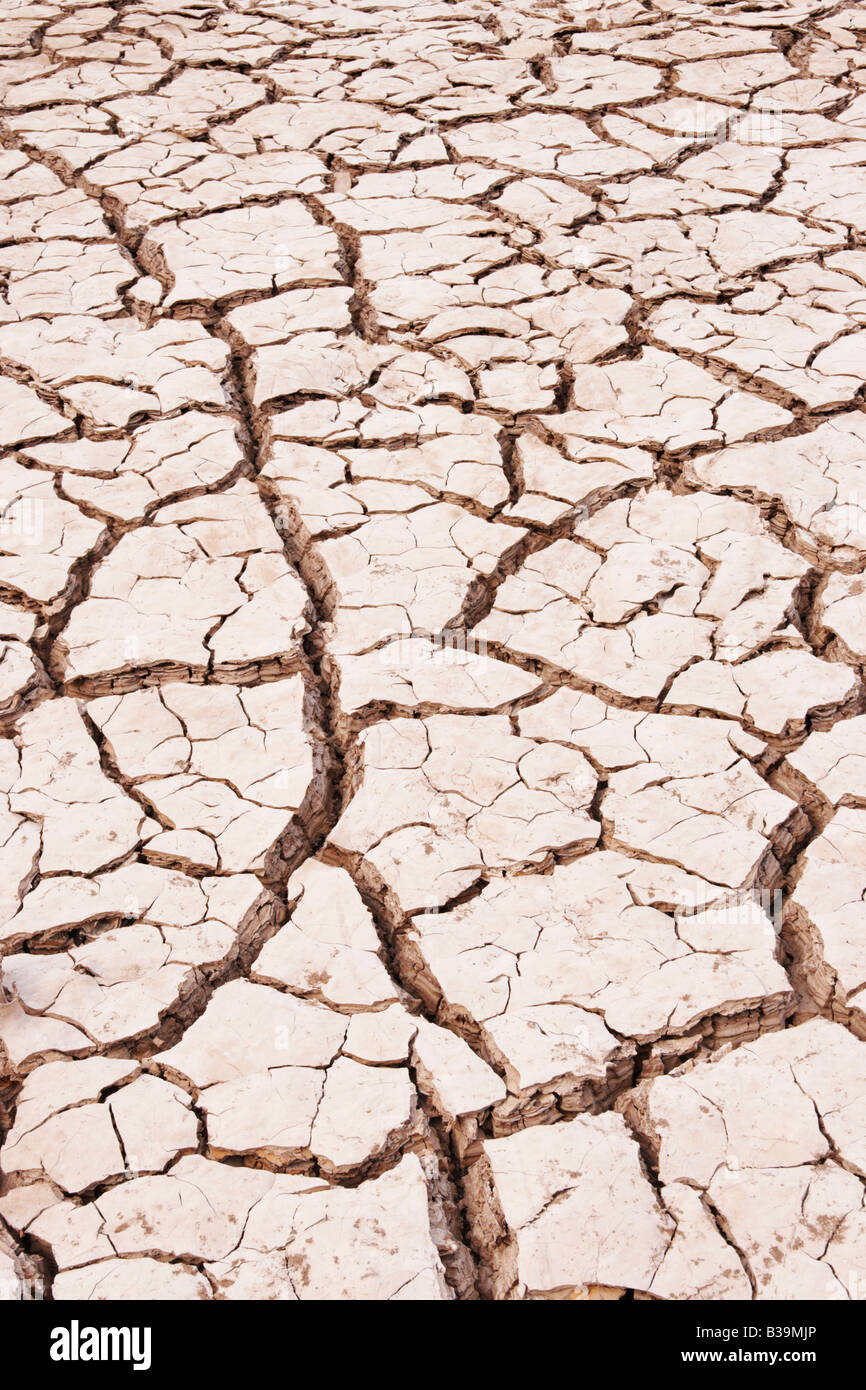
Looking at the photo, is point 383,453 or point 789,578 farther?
point 383,453

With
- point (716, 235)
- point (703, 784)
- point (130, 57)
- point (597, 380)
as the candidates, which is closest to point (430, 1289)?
point (703, 784)

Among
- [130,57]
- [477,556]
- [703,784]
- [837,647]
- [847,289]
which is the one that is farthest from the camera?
[130,57]

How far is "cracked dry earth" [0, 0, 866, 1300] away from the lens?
1.59 meters

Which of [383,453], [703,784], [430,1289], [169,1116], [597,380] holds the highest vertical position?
[597,380]

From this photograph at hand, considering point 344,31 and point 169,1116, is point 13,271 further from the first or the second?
point 169,1116

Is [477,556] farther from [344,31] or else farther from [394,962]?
[344,31]

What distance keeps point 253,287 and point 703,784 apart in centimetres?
209

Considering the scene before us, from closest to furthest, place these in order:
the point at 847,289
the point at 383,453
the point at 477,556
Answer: the point at 477,556
the point at 383,453
the point at 847,289

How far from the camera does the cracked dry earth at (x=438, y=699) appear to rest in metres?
1.59

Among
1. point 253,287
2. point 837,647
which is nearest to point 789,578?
point 837,647

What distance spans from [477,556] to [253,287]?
132 cm

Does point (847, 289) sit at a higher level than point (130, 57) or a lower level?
lower

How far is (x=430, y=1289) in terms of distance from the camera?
58.4 inches

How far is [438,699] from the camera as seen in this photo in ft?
7.45
